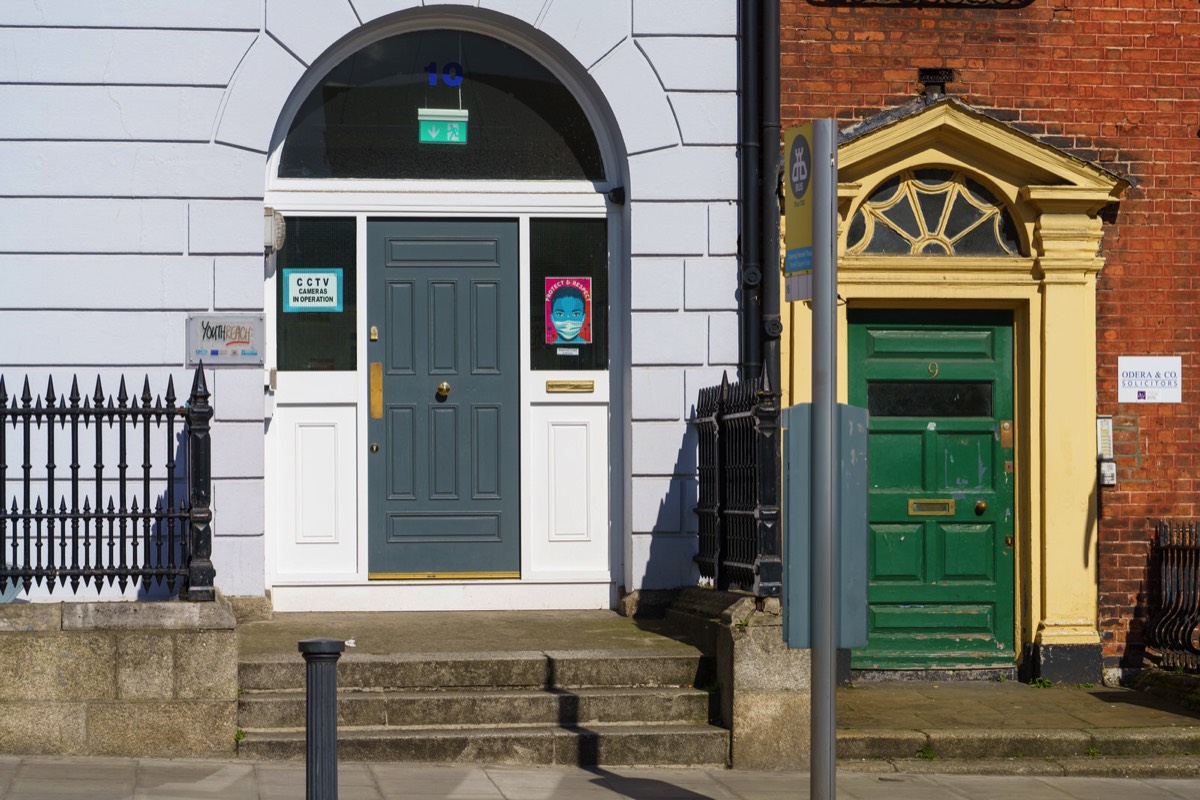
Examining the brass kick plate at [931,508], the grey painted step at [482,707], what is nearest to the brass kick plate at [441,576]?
the grey painted step at [482,707]

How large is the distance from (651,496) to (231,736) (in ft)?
10.4

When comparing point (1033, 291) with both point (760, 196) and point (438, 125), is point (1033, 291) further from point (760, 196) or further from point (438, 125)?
point (438, 125)

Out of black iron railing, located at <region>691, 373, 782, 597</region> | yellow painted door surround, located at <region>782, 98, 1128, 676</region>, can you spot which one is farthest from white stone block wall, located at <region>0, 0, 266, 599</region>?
yellow painted door surround, located at <region>782, 98, 1128, 676</region>

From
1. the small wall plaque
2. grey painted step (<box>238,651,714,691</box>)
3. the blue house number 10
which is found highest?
the blue house number 10

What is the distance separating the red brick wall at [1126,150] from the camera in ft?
33.0

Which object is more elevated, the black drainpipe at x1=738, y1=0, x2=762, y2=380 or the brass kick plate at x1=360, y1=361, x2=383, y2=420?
the black drainpipe at x1=738, y1=0, x2=762, y2=380

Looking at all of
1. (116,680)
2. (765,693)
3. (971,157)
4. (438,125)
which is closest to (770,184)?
(971,157)

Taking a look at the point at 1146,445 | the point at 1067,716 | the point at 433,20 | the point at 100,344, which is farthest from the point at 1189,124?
the point at 100,344

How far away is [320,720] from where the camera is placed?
5730 mm

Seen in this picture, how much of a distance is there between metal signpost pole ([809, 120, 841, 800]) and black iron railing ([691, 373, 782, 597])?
6.78ft

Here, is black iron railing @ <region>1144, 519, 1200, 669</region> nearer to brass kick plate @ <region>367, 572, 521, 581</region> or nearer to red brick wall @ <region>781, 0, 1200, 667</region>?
red brick wall @ <region>781, 0, 1200, 667</region>

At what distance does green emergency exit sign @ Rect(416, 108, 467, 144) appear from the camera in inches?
395

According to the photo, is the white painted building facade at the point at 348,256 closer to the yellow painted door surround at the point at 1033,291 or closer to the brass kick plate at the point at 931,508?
the yellow painted door surround at the point at 1033,291

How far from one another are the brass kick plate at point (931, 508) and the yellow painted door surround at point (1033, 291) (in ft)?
1.68
